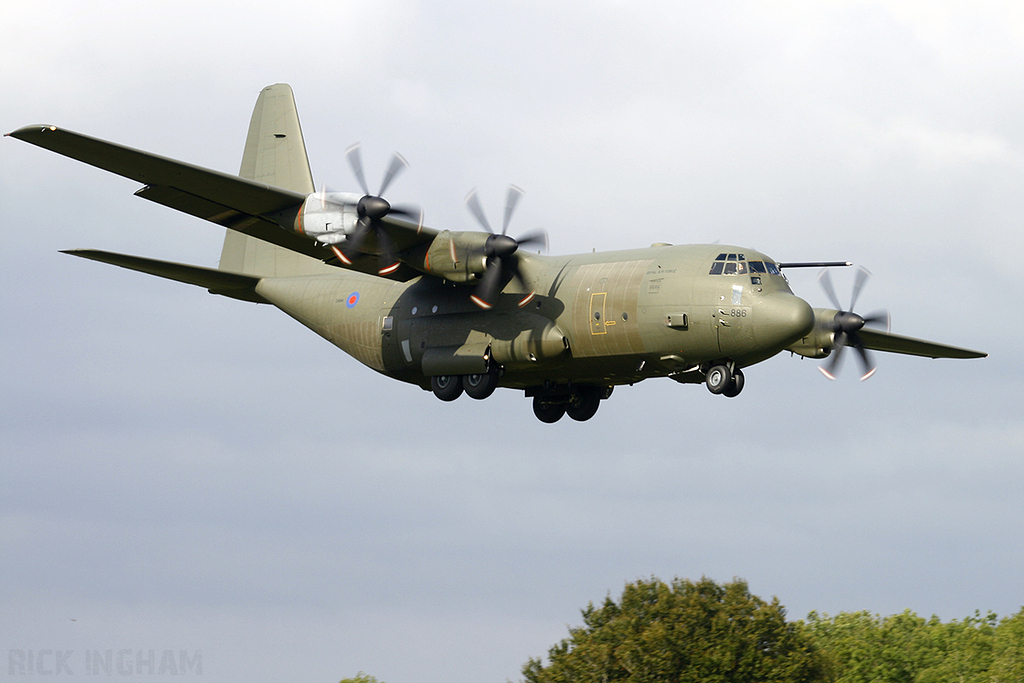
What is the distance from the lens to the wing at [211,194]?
2545cm

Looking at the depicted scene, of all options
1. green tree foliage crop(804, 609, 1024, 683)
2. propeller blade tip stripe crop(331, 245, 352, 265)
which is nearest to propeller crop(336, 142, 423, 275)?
propeller blade tip stripe crop(331, 245, 352, 265)

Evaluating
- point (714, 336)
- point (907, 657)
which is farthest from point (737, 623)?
point (714, 336)

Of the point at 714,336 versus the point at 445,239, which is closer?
the point at 714,336

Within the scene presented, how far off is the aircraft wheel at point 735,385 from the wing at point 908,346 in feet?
19.1

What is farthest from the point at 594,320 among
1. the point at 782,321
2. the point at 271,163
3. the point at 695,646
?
the point at 695,646

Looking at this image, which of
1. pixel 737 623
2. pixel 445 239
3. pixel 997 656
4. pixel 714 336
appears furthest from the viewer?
pixel 997 656

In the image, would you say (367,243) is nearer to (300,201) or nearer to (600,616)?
(300,201)

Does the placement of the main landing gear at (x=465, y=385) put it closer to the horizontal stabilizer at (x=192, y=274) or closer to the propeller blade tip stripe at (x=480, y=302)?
the propeller blade tip stripe at (x=480, y=302)

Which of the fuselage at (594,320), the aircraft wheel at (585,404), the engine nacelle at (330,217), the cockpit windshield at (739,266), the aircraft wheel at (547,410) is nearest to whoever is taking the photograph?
the fuselage at (594,320)

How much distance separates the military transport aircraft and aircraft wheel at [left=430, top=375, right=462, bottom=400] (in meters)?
0.03

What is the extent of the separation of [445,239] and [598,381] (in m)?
5.12

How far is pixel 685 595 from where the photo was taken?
50688 millimetres

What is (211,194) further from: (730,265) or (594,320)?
(730,265)

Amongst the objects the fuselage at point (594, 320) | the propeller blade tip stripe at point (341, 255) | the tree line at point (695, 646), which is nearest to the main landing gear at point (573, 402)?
the fuselage at point (594, 320)
